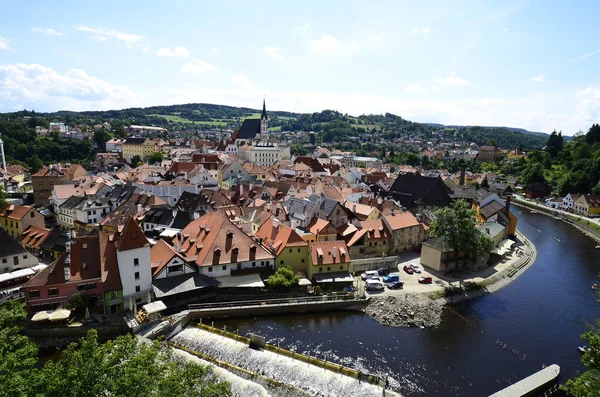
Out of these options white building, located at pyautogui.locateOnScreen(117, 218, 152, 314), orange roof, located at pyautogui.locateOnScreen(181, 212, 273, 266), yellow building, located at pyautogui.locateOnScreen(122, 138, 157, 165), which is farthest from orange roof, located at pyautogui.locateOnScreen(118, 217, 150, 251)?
yellow building, located at pyautogui.locateOnScreen(122, 138, 157, 165)

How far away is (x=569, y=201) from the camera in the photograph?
98188 mm

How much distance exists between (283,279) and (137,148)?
122576mm

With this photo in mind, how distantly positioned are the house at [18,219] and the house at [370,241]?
149 feet

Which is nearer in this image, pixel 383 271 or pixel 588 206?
pixel 383 271

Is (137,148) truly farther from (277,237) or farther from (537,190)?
(537,190)

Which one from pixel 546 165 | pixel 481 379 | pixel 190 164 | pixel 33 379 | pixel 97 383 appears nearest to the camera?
pixel 97 383

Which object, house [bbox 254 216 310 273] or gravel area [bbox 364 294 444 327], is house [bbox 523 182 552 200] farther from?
house [bbox 254 216 310 273]

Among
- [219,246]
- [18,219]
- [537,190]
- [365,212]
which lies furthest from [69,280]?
[537,190]

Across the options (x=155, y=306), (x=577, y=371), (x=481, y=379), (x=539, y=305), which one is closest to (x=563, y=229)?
(x=539, y=305)

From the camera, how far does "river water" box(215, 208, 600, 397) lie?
30219 mm

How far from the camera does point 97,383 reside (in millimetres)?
15992

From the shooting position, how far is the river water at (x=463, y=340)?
3022 centimetres

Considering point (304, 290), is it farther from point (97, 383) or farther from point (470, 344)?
point (97, 383)

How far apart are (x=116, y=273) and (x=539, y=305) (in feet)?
150
